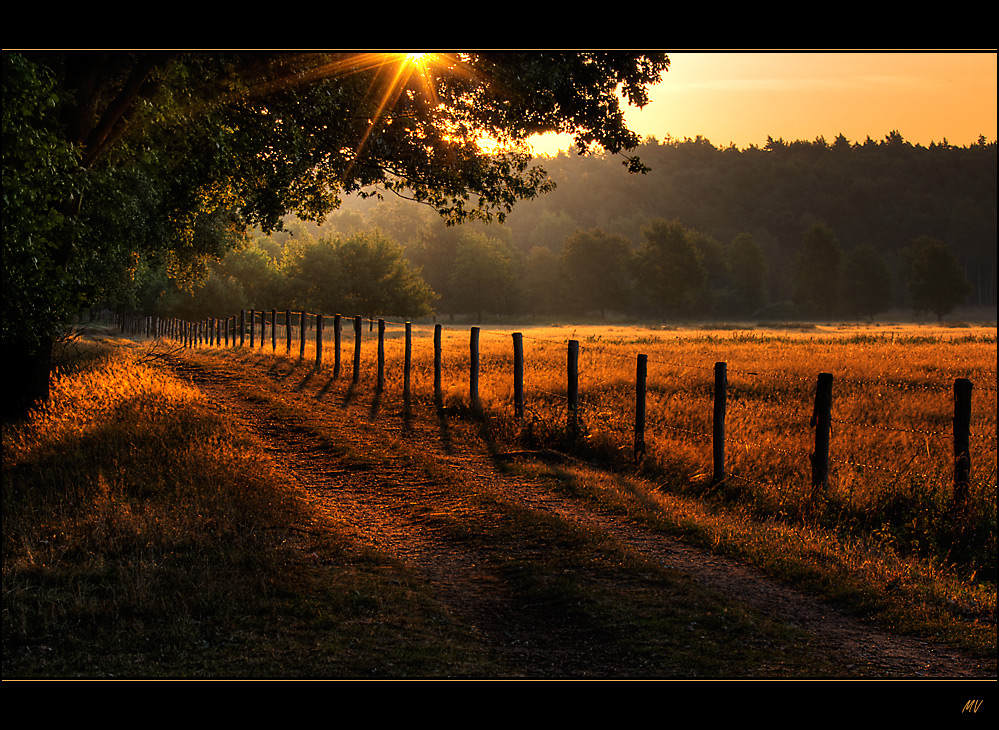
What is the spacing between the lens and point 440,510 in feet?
28.5

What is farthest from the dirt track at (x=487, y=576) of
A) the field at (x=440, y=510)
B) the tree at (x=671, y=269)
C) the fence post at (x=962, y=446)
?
the tree at (x=671, y=269)

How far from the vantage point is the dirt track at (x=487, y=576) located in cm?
505

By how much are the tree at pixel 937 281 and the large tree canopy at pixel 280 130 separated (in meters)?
92.5

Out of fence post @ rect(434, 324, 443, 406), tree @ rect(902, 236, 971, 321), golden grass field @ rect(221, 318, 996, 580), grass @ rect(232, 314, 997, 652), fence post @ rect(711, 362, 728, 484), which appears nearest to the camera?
grass @ rect(232, 314, 997, 652)

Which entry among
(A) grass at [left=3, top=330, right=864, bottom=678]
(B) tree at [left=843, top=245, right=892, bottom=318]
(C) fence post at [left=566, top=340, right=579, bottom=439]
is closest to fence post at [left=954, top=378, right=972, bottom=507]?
(A) grass at [left=3, top=330, right=864, bottom=678]

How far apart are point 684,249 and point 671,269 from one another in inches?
144

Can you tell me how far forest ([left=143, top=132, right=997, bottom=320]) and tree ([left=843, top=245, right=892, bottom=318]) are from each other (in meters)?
0.20

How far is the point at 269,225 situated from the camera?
16281 mm

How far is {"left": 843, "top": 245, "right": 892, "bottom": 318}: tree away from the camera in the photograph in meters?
109

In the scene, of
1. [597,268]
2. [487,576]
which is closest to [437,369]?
[487,576]

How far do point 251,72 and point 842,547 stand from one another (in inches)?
441

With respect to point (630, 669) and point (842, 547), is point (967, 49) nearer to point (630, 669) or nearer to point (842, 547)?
point (842, 547)

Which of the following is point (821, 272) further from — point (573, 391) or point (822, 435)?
point (822, 435)

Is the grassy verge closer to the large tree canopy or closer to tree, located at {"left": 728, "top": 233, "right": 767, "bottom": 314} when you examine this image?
the large tree canopy
